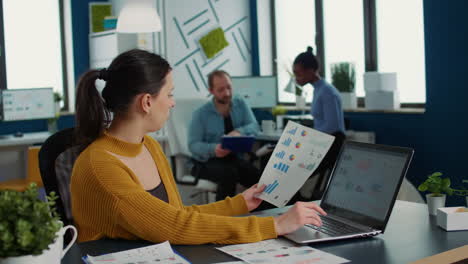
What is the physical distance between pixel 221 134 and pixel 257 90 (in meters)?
1.25

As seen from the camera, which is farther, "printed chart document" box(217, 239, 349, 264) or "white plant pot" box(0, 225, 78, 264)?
"printed chart document" box(217, 239, 349, 264)

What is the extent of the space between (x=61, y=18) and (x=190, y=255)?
528cm

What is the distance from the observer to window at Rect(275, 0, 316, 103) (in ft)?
20.1

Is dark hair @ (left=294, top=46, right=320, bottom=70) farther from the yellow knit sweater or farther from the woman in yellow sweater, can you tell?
the yellow knit sweater

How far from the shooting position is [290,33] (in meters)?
6.42

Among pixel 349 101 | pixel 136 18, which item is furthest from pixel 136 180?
pixel 349 101

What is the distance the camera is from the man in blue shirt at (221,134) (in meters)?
4.38

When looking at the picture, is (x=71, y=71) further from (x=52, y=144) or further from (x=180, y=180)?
(x=52, y=144)

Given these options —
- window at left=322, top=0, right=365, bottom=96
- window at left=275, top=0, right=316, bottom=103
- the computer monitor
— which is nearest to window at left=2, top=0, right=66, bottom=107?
the computer monitor

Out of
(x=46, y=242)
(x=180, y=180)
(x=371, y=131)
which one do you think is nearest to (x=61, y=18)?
(x=180, y=180)

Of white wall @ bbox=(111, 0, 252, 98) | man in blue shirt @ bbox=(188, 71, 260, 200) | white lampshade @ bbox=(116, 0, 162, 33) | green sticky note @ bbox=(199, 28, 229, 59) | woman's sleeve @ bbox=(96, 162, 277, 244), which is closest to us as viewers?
woman's sleeve @ bbox=(96, 162, 277, 244)

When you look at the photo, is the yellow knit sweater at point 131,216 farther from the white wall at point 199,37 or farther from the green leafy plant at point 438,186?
the white wall at point 199,37

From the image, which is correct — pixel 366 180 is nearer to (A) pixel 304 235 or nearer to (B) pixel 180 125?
(A) pixel 304 235

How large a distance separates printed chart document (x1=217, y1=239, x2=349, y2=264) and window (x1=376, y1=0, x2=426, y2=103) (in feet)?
11.8
